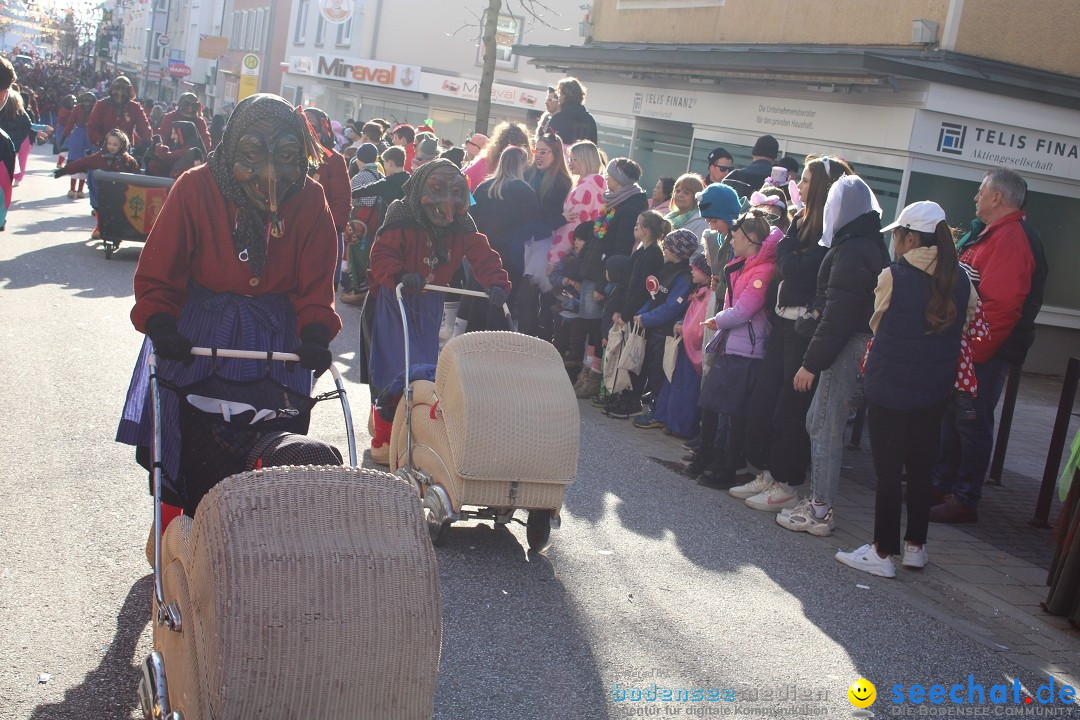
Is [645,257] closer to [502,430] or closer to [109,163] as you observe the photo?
[502,430]

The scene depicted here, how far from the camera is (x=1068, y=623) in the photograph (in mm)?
6441

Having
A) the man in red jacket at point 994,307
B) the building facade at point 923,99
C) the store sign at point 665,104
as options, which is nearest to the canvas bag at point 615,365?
the man in red jacket at point 994,307

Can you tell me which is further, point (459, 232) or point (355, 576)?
point (459, 232)

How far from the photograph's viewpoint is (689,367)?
376 inches

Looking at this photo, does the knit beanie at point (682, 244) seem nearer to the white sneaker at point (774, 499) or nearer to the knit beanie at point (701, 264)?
the knit beanie at point (701, 264)

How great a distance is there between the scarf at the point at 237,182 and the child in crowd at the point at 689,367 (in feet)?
16.4

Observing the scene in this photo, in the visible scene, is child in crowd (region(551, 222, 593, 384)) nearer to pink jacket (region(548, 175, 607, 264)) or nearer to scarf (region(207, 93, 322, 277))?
pink jacket (region(548, 175, 607, 264))

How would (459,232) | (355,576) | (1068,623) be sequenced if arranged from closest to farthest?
(355,576)
(1068,623)
(459,232)

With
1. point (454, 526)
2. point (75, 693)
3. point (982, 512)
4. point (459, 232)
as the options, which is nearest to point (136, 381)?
point (75, 693)

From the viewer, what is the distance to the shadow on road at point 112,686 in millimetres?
4055

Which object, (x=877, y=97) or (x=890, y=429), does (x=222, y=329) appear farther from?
(x=877, y=97)

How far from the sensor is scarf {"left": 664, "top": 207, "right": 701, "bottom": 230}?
10352mm

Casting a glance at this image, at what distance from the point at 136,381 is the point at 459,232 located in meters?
3.05

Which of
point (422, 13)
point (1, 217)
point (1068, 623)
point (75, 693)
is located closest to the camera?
point (75, 693)
